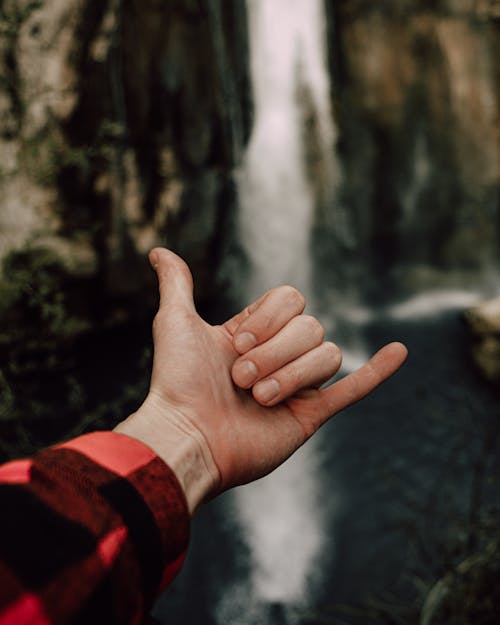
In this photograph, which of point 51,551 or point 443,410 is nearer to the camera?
point 51,551

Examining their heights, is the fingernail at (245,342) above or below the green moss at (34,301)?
above

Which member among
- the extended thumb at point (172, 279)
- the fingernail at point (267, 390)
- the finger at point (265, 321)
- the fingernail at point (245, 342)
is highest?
the extended thumb at point (172, 279)

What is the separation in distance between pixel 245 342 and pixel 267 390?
0.48 ft

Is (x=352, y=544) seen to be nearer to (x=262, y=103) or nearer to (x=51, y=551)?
(x=51, y=551)

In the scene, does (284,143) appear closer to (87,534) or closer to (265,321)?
(265,321)

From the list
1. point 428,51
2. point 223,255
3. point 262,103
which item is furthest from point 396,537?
point 428,51

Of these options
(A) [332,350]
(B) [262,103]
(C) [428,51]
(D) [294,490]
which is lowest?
(D) [294,490]

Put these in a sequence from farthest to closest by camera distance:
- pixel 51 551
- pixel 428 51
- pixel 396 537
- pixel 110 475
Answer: pixel 428 51
pixel 396 537
pixel 110 475
pixel 51 551

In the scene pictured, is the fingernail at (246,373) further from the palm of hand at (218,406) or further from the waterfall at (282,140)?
the waterfall at (282,140)

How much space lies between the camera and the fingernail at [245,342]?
1409mm

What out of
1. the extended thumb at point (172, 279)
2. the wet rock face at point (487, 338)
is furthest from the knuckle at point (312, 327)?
the wet rock face at point (487, 338)

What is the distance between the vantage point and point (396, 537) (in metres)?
5.03

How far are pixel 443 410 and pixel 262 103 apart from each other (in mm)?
6519

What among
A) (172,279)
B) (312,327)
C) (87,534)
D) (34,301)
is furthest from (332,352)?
(34,301)
